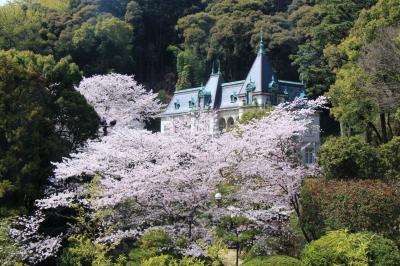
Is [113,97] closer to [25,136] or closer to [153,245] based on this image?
[25,136]

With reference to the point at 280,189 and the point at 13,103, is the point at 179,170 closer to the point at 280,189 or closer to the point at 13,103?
A: the point at 280,189

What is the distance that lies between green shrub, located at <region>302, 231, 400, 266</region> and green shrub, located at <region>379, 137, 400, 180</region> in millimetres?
5098

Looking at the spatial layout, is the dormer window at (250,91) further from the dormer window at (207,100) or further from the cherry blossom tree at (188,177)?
the cherry blossom tree at (188,177)

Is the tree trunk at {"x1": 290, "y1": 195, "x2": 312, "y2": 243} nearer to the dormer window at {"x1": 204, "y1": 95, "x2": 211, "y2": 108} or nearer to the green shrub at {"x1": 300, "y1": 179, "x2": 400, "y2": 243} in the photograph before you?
the green shrub at {"x1": 300, "y1": 179, "x2": 400, "y2": 243}

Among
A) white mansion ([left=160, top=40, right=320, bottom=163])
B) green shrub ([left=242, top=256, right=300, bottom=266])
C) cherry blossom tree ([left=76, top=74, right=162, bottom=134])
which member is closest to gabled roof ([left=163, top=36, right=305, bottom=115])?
white mansion ([left=160, top=40, right=320, bottom=163])

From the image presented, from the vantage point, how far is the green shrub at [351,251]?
24.2 ft

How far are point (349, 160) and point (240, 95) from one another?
75.5ft

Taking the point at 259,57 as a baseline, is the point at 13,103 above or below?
below

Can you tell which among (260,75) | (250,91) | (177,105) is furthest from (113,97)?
(177,105)

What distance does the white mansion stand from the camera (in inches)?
1336

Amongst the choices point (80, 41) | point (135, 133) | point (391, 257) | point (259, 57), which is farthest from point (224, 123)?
point (391, 257)

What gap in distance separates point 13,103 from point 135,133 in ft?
10.3

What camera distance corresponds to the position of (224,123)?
36094 millimetres

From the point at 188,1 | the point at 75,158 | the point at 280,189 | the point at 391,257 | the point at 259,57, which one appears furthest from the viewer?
the point at 188,1
